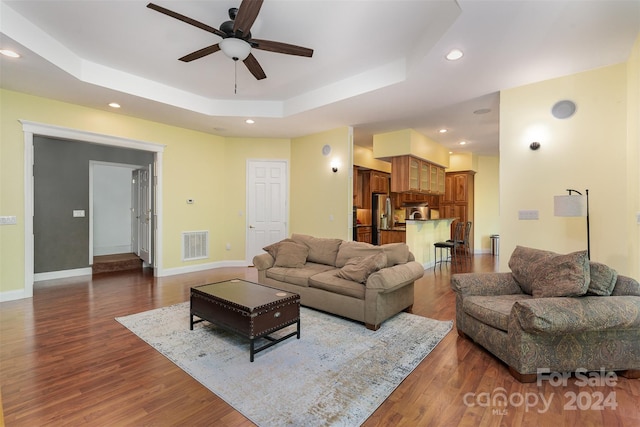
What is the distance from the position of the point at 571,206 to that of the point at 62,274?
8.11m

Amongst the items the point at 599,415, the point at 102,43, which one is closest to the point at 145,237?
the point at 102,43

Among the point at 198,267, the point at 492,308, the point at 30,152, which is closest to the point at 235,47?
the point at 492,308

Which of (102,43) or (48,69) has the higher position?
(102,43)

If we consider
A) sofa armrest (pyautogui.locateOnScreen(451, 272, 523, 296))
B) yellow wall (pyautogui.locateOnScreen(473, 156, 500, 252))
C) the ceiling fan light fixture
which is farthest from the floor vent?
yellow wall (pyautogui.locateOnScreen(473, 156, 500, 252))

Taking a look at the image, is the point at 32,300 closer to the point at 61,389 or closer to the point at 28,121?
the point at 28,121

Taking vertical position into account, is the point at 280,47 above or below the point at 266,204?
above

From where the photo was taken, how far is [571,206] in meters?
3.13

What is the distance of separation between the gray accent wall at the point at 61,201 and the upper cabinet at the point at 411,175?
5.18m

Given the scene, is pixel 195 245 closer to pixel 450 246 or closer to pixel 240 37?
pixel 240 37

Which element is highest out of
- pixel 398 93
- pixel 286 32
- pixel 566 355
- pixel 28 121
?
pixel 286 32

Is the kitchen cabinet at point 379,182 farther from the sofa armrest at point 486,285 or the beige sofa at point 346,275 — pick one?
the sofa armrest at point 486,285

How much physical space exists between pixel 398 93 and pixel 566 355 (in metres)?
3.46

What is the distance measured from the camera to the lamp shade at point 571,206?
3092 millimetres

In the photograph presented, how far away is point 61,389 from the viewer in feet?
7.20
